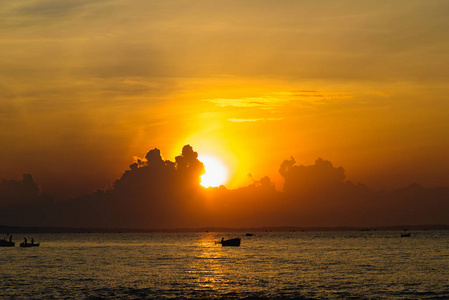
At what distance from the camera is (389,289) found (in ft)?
287

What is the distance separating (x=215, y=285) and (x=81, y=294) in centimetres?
2106

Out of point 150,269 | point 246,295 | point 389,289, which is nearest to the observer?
point 246,295

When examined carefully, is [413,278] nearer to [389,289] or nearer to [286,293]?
[389,289]

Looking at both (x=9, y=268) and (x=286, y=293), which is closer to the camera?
(x=286, y=293)

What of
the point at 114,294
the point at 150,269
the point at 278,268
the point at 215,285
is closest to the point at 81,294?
the point at 114,294

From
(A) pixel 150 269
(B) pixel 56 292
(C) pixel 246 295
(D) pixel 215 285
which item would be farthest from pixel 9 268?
(C) pixel 246 295

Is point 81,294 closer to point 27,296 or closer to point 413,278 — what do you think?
point 27,296

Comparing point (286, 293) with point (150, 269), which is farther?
point (150, 269)

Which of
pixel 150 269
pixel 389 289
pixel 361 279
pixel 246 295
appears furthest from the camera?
pixel 150 269

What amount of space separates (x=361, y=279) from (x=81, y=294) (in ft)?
153

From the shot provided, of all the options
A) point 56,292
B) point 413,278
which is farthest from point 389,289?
point 56,292

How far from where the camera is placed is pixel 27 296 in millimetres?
81188

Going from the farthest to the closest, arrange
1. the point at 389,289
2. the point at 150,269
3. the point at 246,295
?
1. the point at 150,269
2. the point at 389,289
3. the point at 246,295

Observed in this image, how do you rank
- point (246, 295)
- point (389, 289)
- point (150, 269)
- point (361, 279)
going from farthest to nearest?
point (150, 269), point (361, 279), point (389, 289), point (246, 295)
